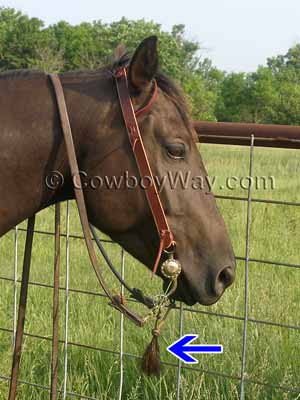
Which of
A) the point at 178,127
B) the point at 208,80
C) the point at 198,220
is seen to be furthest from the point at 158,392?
the point at 208,80

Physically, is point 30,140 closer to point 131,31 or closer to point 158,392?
point 158,392

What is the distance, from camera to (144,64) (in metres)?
2.16

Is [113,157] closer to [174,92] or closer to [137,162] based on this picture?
[137,162]

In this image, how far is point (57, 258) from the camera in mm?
2855

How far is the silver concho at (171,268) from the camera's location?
226cm

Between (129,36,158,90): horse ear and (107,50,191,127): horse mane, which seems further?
(107,50,191,127): horse mane

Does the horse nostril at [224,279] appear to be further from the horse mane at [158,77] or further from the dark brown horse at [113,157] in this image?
the horse mane at [158,77]

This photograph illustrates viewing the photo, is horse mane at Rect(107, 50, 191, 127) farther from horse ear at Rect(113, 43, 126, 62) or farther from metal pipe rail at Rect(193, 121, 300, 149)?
metal pipe rail at Rect(193, 121, 300, 149)

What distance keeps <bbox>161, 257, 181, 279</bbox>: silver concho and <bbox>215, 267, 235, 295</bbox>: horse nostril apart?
5.6 inches

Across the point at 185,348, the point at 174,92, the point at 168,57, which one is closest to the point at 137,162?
the point at 174,92

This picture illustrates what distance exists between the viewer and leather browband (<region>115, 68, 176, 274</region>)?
2.19 meters

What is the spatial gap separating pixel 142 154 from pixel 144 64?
0.30 m

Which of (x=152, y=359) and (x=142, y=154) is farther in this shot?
(x=152, y=359)

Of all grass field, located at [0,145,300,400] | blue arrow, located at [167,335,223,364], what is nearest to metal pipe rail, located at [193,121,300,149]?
grass field, located at [0,145,300,400]
